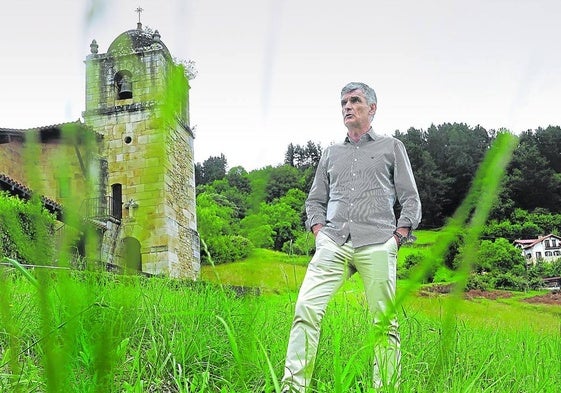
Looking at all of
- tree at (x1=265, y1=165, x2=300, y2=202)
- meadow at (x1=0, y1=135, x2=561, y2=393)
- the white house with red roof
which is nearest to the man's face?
meadow at (x1=0, y1=135, x2=561, y2=393)

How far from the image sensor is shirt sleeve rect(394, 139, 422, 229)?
246cm

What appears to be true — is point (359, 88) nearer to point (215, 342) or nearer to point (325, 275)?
point (325, 275)

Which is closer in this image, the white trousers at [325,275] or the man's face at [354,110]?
the white trousers at [325,275]

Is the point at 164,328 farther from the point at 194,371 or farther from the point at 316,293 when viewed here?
the point at 316,293

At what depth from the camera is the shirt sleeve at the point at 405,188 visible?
2.46m

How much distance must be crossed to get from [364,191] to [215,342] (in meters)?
0.92

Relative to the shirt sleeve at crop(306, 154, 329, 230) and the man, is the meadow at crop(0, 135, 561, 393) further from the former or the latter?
the shirt sleeve at crop(306, 154, 329, 230)

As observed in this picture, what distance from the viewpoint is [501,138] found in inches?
11.1

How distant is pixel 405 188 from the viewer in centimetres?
256

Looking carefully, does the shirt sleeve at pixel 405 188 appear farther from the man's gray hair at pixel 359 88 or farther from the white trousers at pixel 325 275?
the man's gray hair at pixel 359 88

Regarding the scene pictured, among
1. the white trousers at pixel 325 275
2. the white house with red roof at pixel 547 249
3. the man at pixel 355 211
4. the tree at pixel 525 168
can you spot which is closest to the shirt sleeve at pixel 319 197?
the man at pixel 355 211

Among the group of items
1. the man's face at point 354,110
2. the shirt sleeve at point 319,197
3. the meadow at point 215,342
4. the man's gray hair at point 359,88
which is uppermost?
the man's gray hair at point 359,88

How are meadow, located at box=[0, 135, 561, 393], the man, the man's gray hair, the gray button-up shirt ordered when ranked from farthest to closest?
the man's gray hair → the gray button-up shirt → the man → meadow, located at box=[0, 135, 561, 393]

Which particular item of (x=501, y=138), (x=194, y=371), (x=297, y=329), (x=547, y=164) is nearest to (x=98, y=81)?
(x=501, y=138)
